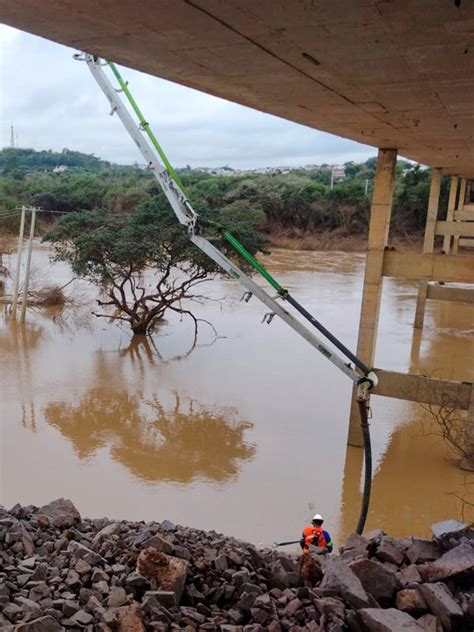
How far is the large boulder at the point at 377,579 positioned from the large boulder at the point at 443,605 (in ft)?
0.73

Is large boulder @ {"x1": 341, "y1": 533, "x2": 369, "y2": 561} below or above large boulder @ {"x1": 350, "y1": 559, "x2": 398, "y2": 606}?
below

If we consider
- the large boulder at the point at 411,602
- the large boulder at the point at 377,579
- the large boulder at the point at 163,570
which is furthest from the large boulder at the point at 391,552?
the large boulder at the point at 163,570

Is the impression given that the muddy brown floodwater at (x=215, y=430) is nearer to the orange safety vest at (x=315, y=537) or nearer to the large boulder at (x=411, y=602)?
the orange safety vest at (x=315, y=537)

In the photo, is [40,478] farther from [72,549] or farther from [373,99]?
[373,99]

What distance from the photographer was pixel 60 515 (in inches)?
216

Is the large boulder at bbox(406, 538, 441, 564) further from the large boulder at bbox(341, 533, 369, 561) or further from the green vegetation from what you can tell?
the green vegetation

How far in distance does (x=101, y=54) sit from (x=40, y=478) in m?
6.43

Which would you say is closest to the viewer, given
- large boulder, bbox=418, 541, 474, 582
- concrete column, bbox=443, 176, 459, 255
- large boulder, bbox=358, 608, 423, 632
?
large boulder, bbox=358, 608, 423, 632

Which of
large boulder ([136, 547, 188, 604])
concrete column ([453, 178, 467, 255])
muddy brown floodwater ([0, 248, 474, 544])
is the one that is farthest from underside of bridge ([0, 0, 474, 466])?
concrete column ([453, 178, 467, 255])

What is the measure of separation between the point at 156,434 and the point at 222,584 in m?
7.16

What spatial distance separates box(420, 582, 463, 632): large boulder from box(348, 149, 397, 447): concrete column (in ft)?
21.4

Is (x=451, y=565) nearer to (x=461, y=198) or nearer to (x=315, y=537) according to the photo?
(x=315, y=537)

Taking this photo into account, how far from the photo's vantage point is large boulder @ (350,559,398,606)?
169 inches

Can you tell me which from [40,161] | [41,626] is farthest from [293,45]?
[40,161]
